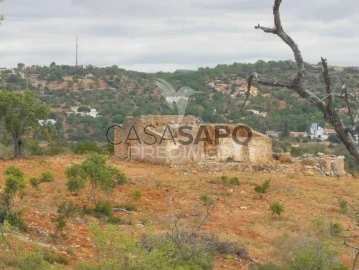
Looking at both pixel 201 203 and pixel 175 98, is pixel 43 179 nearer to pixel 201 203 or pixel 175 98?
pixel 201 203

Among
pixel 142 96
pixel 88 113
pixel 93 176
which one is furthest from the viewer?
pixel 142 96

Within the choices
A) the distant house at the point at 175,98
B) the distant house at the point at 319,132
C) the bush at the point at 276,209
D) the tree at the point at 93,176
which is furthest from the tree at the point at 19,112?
the distant house at the point at 319,132

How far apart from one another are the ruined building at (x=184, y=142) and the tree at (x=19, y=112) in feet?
10.4

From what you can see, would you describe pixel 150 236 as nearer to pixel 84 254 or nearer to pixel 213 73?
pixel 84 254

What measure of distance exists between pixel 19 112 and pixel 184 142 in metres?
5.42

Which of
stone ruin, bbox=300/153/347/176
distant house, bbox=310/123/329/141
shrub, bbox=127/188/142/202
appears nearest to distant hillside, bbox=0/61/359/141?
distant house, bbox=310/123/329/141

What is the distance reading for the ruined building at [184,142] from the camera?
2309 cm

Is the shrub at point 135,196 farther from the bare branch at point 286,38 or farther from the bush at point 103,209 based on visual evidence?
the bare branch at point 286,38

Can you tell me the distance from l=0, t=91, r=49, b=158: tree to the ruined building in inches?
125

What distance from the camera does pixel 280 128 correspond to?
2173 inches

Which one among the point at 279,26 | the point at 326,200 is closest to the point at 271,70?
the point at 326,200

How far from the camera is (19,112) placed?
2161cm

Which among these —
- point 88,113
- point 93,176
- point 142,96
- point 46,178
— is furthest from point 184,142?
point 142,96

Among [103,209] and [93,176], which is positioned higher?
[93,176]
